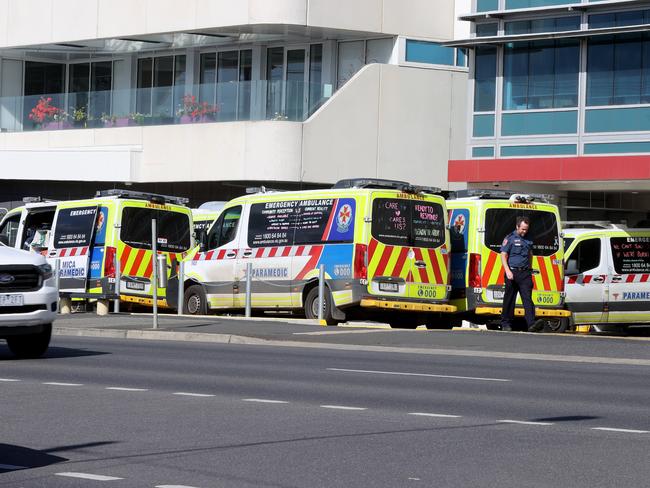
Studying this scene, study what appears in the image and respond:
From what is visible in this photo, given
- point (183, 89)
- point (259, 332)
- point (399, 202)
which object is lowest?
point (259, 332)

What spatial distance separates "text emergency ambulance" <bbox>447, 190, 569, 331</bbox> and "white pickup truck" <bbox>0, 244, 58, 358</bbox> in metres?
9.42

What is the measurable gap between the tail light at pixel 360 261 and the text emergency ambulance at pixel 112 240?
5799 mm

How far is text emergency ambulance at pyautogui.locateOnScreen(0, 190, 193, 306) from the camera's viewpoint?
90.7ft

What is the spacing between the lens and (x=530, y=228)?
80.8 ft

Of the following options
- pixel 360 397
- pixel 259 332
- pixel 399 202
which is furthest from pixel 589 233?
pixel 360 397

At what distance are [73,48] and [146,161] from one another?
563 centimetres

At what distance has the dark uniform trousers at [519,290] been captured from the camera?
23031 millimetres

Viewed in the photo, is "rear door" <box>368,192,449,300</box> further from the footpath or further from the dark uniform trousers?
the dark uniform trousers

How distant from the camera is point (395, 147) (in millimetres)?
41688

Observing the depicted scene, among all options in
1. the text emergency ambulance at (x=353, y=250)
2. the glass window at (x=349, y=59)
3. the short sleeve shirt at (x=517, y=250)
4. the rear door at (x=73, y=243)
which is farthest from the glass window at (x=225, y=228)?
the glass window at (x=349, y=59)

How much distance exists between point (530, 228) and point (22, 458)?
16.5 metres

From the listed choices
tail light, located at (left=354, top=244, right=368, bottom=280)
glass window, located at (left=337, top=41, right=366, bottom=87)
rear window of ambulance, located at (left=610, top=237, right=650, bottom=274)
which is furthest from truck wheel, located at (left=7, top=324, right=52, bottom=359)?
glass window, located at (left=337, top=41, right=366, bottom=87)

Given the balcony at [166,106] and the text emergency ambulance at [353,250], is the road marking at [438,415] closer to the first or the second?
the text emergency ambulance at [353,250]

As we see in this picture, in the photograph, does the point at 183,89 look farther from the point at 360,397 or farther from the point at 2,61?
the point at 360,397
